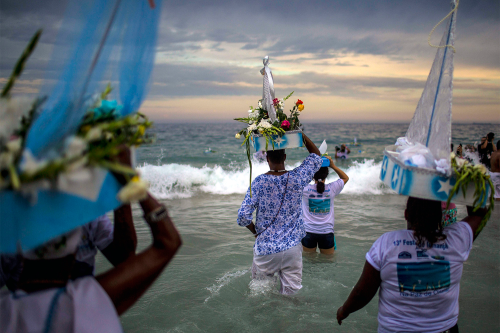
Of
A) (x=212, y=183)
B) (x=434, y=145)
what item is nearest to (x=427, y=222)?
(x=434, y=145)

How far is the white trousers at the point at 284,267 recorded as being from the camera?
3598mm

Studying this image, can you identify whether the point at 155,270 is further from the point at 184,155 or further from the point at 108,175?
the point at 184,155

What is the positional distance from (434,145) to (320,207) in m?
3.16

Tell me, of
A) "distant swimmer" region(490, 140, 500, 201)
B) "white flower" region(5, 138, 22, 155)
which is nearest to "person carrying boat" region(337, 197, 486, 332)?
"distant swimmer" region(490, 140, 500, 201)

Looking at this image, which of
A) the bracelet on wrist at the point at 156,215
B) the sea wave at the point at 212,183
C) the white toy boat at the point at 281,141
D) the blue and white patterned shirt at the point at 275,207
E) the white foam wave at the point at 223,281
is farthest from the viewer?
the sea wave at the point at 212,183

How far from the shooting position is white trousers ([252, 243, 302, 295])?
3.60 meters

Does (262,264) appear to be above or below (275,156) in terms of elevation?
below

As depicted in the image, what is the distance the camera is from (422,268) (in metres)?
2.01

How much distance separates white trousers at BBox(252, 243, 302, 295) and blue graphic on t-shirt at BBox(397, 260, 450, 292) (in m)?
1.66

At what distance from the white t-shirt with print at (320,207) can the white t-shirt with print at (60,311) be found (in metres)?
4.11

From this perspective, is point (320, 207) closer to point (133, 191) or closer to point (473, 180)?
point (473, 180)

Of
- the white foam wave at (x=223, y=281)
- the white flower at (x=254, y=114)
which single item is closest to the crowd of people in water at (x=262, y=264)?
the white flower at (x=254, y=114)

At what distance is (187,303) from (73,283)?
3.14 meters

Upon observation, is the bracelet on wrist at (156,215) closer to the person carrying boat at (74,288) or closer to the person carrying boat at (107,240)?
the person carrying boat at (74,288)
